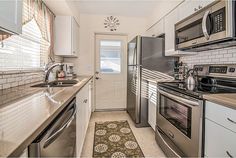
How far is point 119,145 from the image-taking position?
2066 mm

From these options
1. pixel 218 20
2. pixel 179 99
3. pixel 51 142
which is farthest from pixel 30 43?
pixel 218 20

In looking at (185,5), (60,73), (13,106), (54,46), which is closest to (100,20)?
(54,46)

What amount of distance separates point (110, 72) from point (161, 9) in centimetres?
185

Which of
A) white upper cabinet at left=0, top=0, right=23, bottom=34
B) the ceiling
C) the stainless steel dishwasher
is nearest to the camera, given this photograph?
the stainless steel dishwasher

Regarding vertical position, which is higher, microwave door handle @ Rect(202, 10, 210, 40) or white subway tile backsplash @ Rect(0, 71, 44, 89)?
microwave door handle @ Rect(202, 10, 210, 40)

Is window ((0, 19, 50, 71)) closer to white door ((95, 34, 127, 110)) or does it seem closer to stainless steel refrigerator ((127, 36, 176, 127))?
white door ((95, 34, 127, 110))

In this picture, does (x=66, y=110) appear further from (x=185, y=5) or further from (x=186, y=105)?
(x=185, y=5)

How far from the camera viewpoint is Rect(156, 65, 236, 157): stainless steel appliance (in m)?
1.25

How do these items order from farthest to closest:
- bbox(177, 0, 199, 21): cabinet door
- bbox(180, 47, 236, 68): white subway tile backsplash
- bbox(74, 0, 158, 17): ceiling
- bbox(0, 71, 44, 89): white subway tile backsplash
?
bbox(74, 0, 158, 17): ceiling, bbox(177, 0, 199, 21): cabinet door, bbox(180, 47, 236, 68): white subway tile backsplash, bbox(0, 71, 44, 89): white subway tile backsplash

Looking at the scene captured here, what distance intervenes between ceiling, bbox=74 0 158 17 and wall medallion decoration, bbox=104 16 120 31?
131 mm

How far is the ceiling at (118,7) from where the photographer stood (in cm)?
301

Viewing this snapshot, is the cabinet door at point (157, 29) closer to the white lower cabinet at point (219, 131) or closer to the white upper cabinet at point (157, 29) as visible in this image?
the white upper cabinet at point (157, 29)

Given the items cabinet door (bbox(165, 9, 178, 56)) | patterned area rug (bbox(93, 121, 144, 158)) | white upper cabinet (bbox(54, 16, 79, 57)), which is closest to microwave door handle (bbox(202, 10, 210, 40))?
cabinet door (bbox(165, 9, 178, 56))

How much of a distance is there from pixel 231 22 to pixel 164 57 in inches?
58.2
